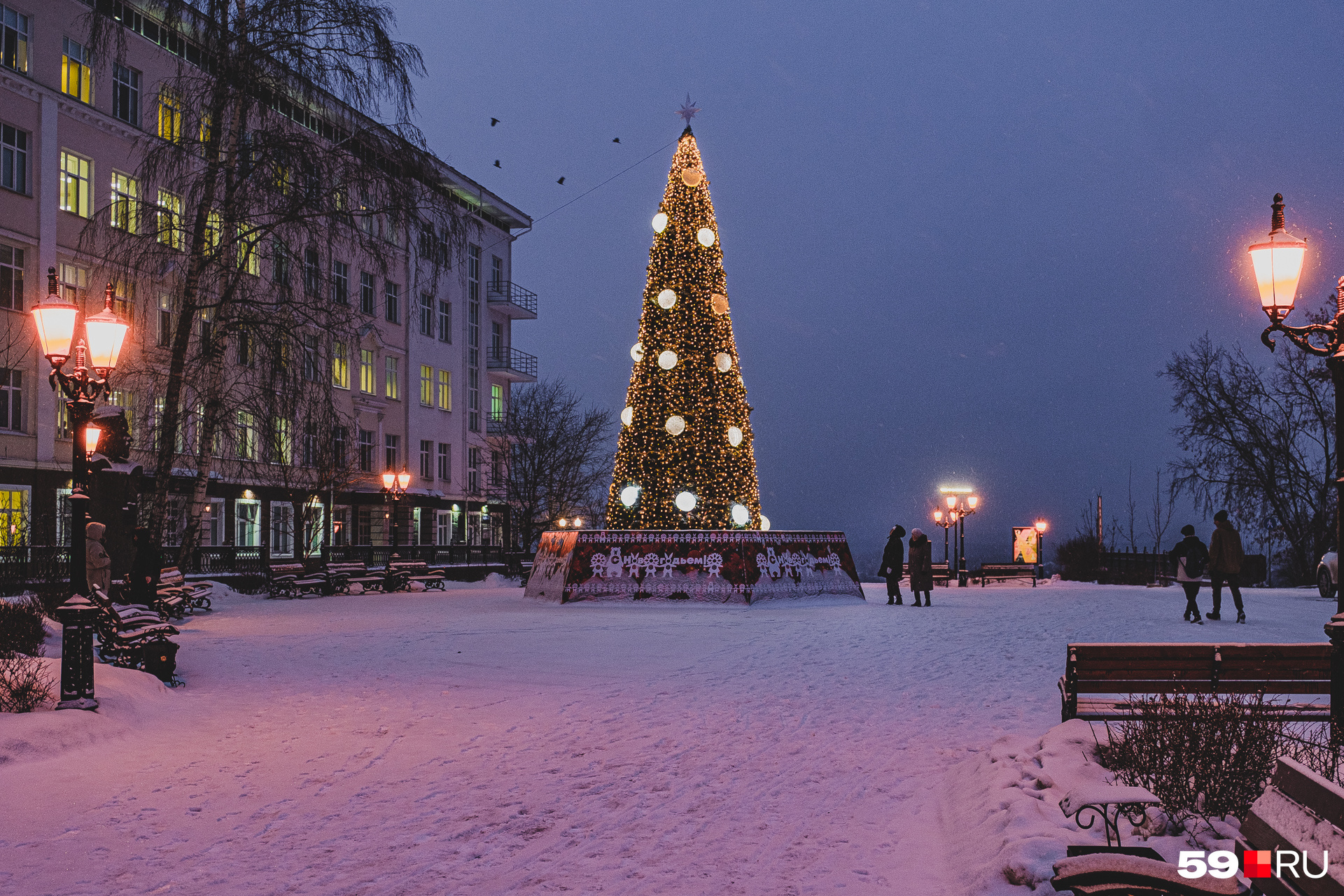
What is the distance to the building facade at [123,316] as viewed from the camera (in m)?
26.8

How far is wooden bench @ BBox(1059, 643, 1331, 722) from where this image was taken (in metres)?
7.88

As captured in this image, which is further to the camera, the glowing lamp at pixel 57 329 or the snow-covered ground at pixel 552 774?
the glowing lamp at pixel 57 329

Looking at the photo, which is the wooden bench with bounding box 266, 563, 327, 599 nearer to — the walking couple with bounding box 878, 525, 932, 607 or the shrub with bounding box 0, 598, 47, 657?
the walking couple with bounding box 878, 525, 932, 607

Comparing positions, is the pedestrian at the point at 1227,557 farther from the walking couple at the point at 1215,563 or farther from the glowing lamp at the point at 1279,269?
the glowing lamp at the point at 1279,269

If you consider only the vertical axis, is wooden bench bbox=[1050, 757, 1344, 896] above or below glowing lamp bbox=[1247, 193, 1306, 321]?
below

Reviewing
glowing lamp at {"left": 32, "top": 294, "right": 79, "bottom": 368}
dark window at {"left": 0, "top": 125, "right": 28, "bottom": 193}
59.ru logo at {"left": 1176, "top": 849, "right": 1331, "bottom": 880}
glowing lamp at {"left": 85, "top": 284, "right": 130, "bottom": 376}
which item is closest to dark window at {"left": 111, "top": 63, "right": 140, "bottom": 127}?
dark window at {"left": 0, "top": 125, "right": 28, "bottom": 193}

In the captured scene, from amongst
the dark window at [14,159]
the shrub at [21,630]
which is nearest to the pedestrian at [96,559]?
the shrub at [21,630]

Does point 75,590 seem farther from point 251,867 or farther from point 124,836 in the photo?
point 251,867

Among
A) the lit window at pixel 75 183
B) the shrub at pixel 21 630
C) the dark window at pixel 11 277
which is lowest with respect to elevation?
the shrub at pixel 21 630

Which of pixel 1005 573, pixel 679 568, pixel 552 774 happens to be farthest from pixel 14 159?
pixel 1005 573

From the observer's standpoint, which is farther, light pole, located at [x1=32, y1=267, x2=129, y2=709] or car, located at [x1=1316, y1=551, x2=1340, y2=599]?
car, located at [x1=1316, y1=551, x2=1340, y2=599]

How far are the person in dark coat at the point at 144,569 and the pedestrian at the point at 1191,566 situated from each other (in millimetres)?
17757

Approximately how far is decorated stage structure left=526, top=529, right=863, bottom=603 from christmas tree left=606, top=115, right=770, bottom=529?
1.98 m

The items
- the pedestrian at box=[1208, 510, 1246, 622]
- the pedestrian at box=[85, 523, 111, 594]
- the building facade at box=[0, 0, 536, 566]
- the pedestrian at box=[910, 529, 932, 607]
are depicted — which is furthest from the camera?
the building facade at box=[0, 0, 536, 566]
